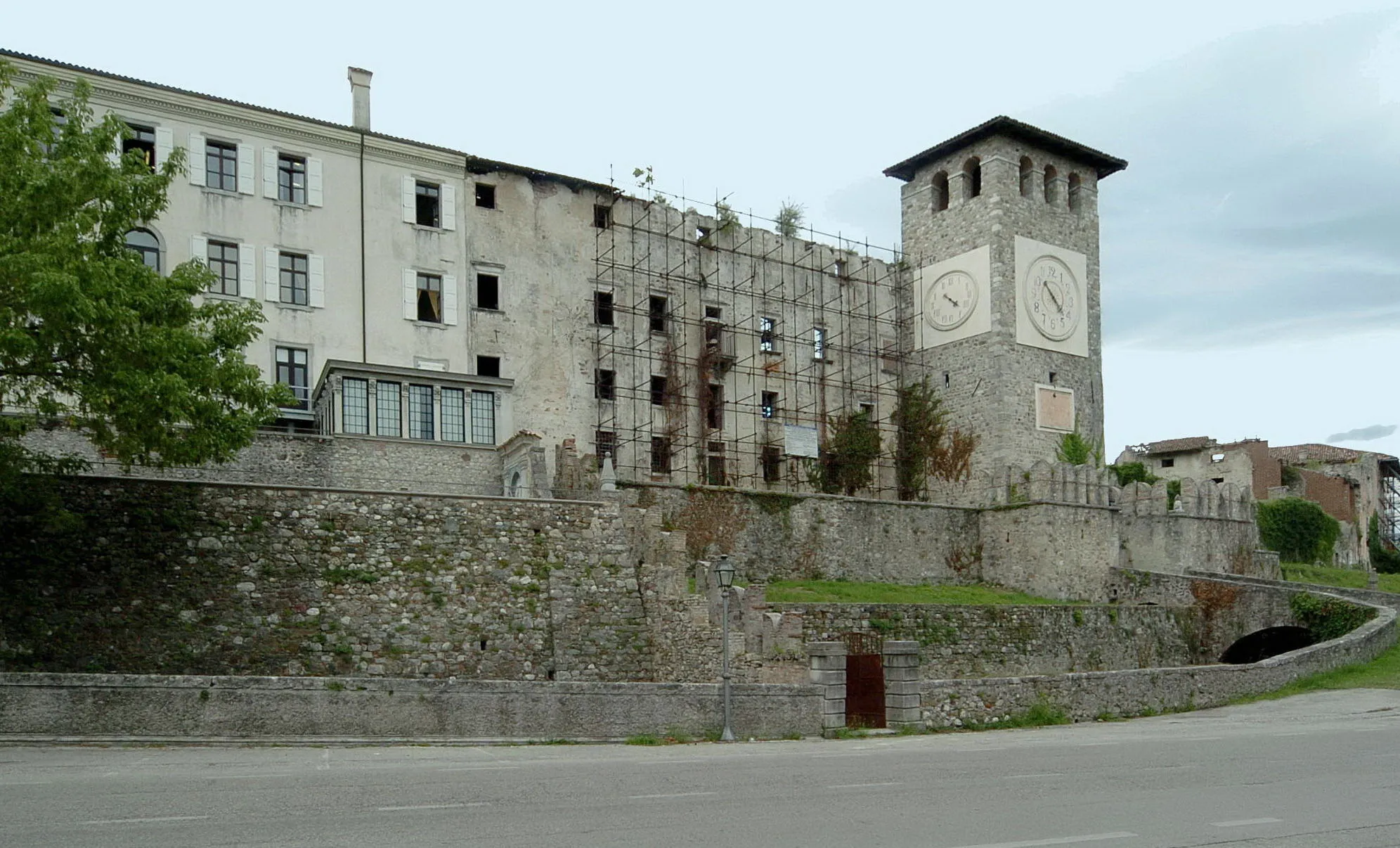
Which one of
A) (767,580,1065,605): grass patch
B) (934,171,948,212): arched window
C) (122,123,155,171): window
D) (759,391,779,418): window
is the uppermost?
(934,171,948,212): arched window

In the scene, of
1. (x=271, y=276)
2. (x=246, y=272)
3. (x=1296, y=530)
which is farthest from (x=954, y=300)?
(x=246, y=272)

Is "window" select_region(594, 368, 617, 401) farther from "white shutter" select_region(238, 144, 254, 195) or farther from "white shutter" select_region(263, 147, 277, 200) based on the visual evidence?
"white shutter" select_region(238, 144, 254, 195)

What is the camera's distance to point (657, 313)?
1604 inches

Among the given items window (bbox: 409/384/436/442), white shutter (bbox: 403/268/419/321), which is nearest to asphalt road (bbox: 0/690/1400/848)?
window (bbox: 409/384/436/442)

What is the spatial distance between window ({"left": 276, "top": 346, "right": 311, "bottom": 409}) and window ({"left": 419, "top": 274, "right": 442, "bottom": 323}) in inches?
148

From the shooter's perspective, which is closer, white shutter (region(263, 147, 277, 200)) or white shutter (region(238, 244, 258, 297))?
white shutter (region(238, 244, 258, 297))

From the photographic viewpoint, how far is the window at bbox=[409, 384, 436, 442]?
1187 inches

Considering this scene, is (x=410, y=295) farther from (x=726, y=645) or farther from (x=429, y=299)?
(x=726, y=645)

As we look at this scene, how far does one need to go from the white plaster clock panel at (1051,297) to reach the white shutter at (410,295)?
20.3 m

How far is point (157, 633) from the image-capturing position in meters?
19.6

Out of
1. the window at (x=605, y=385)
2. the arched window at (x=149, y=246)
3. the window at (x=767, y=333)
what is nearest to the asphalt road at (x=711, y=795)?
the arched window at (x=149, y=246)

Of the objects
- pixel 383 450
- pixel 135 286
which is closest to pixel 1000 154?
pixel 383 450

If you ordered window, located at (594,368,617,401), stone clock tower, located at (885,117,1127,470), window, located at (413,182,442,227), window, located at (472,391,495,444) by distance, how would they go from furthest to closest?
stone clock tower, located at (885,117,1127,470) → window, located at (594,368,617,401) → window, located at (413,182,442,227) → window, located at (472,391,495,444)

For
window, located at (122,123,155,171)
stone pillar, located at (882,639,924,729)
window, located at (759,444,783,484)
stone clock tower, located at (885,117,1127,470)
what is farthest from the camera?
stone clock tower, located at (885,117,1127,470)
